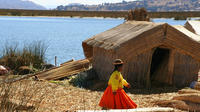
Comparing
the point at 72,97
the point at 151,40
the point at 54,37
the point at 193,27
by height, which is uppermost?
the point at 151,40

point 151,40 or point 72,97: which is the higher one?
point 151,40

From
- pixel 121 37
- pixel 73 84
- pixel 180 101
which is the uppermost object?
pixel 121 37

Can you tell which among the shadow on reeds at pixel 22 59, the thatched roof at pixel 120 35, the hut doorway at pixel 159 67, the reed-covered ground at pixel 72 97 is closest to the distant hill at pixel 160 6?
the shadow on reeds at pixel 22 59

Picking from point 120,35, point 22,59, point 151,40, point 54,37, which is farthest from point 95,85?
point 54,37

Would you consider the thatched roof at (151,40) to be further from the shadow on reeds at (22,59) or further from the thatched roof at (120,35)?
the shadow on reeds at (22,59)

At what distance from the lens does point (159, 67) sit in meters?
9.07

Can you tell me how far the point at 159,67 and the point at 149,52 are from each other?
1.12 meters

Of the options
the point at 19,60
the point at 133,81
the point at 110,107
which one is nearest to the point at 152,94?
the point at 133,81

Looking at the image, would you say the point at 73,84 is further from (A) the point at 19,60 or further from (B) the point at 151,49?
(A) the point at 19,60

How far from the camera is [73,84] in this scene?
8594 mm

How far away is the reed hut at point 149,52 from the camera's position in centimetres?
788

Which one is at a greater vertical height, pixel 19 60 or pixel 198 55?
pixel 198 55

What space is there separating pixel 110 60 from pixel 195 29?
4762 mm

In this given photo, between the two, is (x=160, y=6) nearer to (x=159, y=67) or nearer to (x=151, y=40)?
(x=159, y=67)
